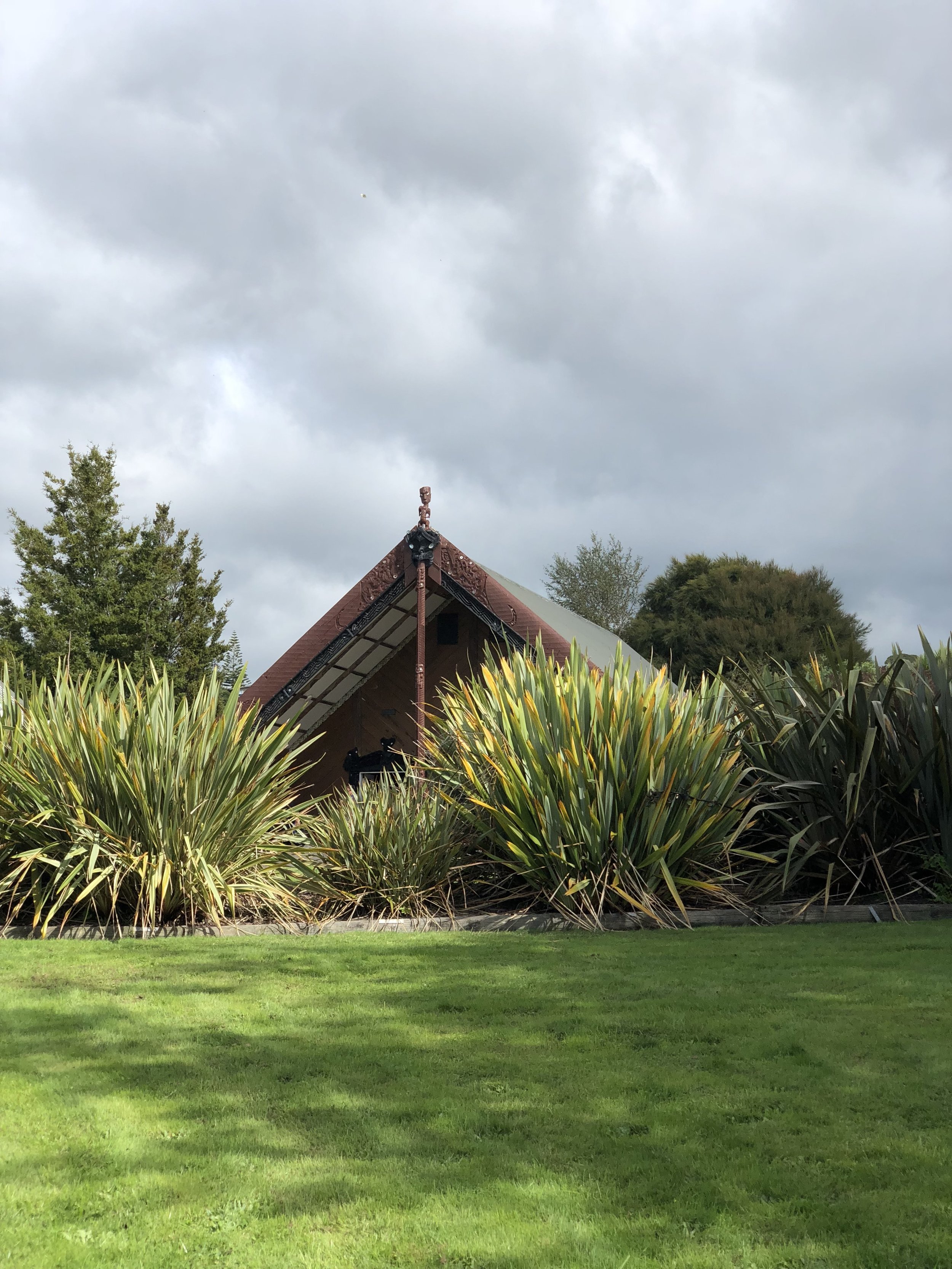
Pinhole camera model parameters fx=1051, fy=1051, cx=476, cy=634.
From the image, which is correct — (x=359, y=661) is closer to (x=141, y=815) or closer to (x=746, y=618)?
(x=141, y=815)

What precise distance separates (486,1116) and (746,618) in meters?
40.1

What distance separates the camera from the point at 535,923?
8039 mm

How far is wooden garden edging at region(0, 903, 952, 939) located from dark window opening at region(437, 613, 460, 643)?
455 inches

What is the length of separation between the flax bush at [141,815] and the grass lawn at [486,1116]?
226 cm

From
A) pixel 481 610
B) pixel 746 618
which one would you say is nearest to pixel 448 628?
pixel 481 610

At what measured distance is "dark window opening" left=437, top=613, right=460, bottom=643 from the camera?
19.7 m

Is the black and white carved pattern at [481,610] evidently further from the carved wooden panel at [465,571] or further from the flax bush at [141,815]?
the flax bush at [141,815]

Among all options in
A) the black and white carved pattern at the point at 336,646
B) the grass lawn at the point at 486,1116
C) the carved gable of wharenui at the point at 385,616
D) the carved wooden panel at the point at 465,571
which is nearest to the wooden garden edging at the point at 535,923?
the grass lawn at the point at 486,1116

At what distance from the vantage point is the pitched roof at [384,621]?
15.6 m

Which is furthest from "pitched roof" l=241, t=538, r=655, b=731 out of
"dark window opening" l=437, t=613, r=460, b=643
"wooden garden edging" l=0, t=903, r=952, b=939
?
"wooden garden edging" l=0, t=903, r=952, b=939

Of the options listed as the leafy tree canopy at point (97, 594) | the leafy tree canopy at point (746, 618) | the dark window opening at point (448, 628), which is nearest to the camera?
the dark window opening at point (448, 628)

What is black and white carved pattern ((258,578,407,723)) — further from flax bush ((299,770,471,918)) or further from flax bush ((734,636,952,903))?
flax bush ((734,636,952,903))

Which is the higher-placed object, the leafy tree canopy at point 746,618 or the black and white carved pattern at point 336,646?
the leafy tree canopy at point 746,618

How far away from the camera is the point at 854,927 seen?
754cm
